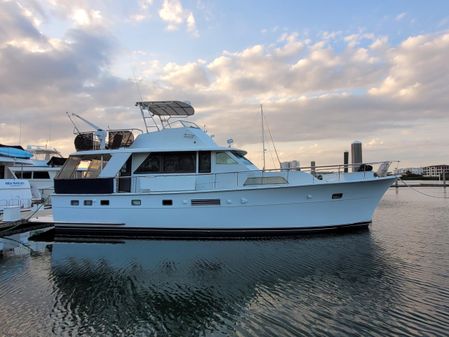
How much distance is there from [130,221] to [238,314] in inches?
319

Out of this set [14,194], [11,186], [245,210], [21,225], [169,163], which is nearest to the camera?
[245,210]

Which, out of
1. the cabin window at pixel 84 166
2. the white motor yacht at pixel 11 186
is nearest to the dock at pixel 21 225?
the cabin window at pixel 84 166

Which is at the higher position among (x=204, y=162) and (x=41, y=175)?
(x=204, y=162)

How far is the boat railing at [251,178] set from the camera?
12875mm

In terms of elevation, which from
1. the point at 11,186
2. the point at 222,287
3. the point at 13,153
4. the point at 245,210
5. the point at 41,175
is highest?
the point at 13,153

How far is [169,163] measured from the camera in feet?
46.0

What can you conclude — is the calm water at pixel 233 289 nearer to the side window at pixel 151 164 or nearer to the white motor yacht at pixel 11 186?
the side window at pixel 151 164

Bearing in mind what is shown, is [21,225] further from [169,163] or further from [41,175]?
[41,175]

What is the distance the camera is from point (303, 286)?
7770 mm

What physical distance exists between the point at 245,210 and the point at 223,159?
2.20 meters

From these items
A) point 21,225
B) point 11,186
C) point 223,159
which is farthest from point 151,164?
point 11,186

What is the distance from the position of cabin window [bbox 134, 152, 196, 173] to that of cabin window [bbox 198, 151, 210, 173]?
0.73 feet

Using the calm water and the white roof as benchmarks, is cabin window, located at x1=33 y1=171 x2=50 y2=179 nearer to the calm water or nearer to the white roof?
the white roof

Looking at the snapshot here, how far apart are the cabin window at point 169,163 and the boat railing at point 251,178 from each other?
329 mm
